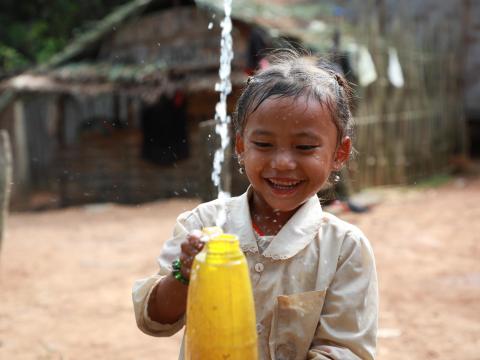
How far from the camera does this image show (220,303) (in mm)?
1196

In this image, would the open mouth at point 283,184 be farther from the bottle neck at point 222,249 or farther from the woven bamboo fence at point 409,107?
the woven bamboo fence at point 409,107

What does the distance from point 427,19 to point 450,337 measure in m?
11.4

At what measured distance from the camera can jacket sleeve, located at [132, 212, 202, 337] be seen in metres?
1.59

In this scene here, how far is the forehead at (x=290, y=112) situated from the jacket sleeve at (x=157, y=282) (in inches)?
13.8

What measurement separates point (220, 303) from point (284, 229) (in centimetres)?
50

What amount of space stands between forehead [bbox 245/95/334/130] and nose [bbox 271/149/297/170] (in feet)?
0.23

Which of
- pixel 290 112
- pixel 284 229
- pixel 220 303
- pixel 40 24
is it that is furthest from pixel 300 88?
pixel 40 24

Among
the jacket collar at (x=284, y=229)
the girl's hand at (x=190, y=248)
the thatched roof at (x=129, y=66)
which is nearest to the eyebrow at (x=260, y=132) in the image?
the jacket collar at (x=284, y=229)

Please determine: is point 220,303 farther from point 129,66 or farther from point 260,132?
point 129,66

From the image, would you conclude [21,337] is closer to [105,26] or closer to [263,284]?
[263,284]

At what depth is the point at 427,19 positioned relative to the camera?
13.9 m

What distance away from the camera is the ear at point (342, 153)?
5.74 ft

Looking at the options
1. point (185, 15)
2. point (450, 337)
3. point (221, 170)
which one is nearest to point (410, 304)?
point (450, 337)

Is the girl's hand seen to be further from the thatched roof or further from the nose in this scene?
the thatched roof
